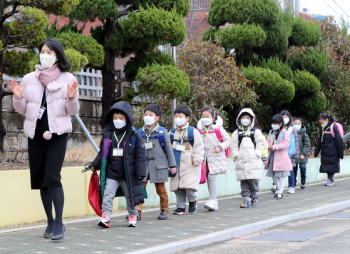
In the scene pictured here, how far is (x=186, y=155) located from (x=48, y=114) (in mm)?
3092

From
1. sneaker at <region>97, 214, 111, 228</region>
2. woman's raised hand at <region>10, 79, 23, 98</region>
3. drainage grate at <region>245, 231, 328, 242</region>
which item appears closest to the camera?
woman's raised hand at <region>10, 79, 23, 98</region>

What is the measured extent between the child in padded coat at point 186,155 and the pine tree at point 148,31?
82.9 inches

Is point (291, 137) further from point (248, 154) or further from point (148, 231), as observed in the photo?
point (148, 231)

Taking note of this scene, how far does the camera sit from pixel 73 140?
39.6ft

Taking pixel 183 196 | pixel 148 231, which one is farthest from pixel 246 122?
pixel 148 231

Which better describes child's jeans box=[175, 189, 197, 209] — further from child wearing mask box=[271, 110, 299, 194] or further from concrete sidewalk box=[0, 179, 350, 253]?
child wearing mask box=[271, 110, 299, 194]

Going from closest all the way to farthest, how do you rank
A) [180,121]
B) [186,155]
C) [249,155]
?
[180,121] < [186,155] < [249,155]

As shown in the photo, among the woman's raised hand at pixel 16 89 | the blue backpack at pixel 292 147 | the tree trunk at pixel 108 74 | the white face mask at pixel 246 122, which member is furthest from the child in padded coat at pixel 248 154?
the woman's raised hand at pixel 16 89

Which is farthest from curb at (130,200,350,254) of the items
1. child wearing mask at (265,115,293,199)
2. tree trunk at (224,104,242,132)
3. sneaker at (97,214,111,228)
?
tree trunk at (224,104,242,132)

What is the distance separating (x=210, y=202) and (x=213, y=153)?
0.82m

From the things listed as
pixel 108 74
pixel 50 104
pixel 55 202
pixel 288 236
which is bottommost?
pixel 288 236

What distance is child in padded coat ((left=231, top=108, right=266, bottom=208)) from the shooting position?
898cm

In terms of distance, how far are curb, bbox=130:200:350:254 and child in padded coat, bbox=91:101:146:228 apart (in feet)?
3.66

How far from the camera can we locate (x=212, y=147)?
8.64 meters
